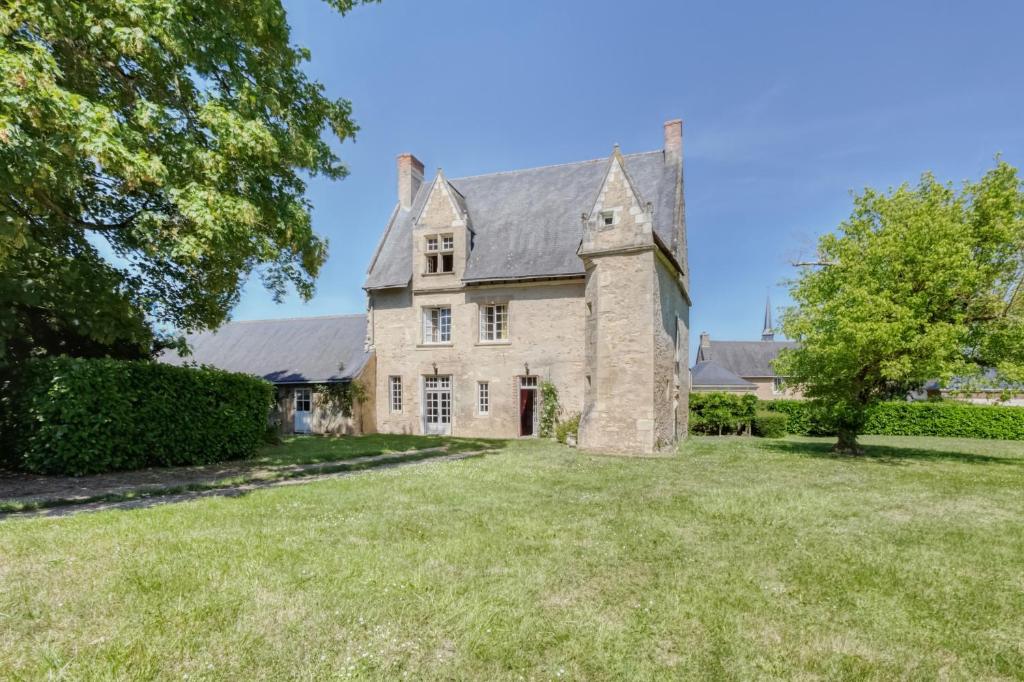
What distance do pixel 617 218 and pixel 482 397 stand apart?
930 centimetres

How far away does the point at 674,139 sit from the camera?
21.3 metres

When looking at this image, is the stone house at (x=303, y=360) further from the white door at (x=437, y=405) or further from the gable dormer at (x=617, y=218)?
the gable dormer at (x=617, y=218)

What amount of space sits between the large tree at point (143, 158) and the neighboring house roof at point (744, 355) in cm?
4529

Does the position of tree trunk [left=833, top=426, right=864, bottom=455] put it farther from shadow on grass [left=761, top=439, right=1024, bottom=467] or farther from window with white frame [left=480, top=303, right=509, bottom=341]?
window with white frame [left=480, top=303, right=509, bottom=341]

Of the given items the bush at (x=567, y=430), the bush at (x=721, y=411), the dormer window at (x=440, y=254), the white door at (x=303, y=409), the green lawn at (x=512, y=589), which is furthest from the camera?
the bush at (x=721, y=411)

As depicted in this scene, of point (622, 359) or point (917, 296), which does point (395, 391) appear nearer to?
point (622, 359)

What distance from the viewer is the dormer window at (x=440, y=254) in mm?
21953

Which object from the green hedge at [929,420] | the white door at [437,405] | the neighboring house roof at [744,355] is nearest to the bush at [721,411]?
the green hedge at [929,420]

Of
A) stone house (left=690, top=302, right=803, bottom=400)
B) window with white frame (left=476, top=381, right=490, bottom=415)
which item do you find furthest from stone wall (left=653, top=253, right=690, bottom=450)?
stone house (left=690, top=302, right=803, bottom=400)

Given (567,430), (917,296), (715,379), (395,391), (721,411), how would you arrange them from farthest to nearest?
(715,379)
(721,411)
(395,391)
(567,430)
(917,296)

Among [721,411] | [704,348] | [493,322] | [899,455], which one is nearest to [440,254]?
[493,322]

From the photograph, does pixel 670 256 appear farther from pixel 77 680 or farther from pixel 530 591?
pixel 77 680

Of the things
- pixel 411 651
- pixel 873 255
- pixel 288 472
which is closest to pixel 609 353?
pixel 873 255

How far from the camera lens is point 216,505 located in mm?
7645
